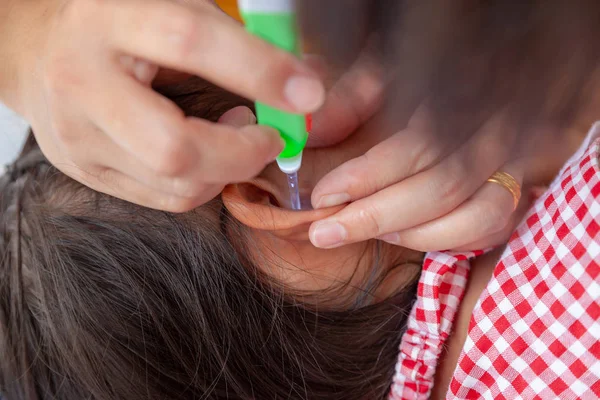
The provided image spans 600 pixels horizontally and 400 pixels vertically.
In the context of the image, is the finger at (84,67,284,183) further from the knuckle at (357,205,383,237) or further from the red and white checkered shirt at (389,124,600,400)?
the red and white checkered shirt at (389,124,600,400)

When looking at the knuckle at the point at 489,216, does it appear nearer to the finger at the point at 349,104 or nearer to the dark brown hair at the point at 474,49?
the finger at the point at 349,104

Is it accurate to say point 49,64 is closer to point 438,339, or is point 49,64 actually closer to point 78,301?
point 78,301

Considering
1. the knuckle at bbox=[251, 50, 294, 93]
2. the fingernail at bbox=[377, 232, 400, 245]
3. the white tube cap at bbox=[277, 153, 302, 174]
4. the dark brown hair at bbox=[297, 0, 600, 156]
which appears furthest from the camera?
the fingernail at bbox=[377, 232, 400, 245]

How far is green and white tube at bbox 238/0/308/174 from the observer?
320mm

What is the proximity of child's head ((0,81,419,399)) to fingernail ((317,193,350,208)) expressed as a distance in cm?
4

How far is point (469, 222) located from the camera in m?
0.56

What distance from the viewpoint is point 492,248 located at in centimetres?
67

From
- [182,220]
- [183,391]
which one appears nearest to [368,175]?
[182,220]

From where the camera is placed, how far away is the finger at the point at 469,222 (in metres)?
0.56

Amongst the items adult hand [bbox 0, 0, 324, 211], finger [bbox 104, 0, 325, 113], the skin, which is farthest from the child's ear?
finger [bbox 104, 0, 325, 113]

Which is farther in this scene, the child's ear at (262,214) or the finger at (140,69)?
the child's ear at (262,214)

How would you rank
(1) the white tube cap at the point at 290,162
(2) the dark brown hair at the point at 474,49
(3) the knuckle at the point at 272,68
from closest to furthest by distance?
(2) the dark brown hair at the point at 474,49 → (3) the knuckle at the point at 272,68 → (1) the white tube cap at the point at 290,162

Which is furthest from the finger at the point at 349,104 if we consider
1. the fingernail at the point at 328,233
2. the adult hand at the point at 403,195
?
the fingernail at the point at 328,233

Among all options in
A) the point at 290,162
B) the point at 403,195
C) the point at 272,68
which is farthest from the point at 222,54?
the point at 403,195
